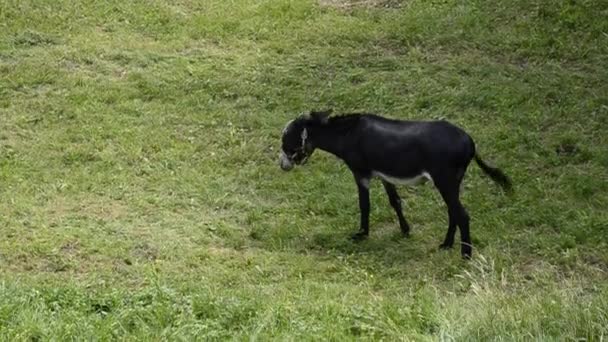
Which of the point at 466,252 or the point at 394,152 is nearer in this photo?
the point at 466,252

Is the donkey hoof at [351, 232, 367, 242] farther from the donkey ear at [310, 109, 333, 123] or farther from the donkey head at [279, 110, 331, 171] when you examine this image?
the donkey ear at [310, 109, 333, 123]

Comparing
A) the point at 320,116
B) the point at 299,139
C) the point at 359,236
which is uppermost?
the point at 320,116

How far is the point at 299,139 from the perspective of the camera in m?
9.11

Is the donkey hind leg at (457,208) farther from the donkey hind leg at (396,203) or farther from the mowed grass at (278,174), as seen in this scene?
the donkey hind leg at (396,203)

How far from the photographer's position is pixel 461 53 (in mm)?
13156

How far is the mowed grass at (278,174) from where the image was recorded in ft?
20.4

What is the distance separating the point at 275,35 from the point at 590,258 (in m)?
→ 7.49

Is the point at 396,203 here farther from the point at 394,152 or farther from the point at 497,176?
the point at 497,176

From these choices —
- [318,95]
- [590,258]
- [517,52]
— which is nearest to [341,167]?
[318,95]

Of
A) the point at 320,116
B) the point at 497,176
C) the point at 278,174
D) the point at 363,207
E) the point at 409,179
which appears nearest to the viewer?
the point at 409,179

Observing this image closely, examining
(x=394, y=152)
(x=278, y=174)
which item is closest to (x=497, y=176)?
(x=394, y=152)

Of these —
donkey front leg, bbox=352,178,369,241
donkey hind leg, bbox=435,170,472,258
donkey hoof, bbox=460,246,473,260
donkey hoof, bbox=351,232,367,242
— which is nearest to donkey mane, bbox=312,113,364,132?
donkey front leg, bbox=352,178,369,241

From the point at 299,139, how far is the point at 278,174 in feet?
3.84

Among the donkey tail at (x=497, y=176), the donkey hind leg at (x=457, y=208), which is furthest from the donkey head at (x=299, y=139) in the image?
the donkey tail at (x=497, y=176)
